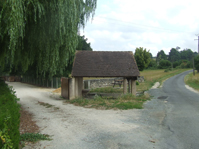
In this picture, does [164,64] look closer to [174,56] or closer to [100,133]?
[174,56]

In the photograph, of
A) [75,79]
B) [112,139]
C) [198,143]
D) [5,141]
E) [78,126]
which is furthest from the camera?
[75,79]

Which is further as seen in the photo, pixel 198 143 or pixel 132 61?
pixel 132 61

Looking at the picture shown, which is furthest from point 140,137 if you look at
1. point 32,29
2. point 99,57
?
point 99,57

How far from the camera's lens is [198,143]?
5527 millimetres

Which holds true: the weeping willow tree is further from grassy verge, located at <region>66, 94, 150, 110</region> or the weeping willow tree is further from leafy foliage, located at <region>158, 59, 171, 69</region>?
leafy foliage, located at <region>158, 59, 171, 69</region>

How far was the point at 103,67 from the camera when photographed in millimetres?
16547

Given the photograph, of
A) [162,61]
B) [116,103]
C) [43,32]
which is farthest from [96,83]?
[162,61]

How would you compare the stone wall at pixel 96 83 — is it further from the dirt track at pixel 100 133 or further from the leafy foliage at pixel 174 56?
the leafy foliage at pixel 174 56

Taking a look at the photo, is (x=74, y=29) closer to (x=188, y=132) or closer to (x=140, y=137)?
(x=140, y=137)

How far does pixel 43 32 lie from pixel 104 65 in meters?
9.73

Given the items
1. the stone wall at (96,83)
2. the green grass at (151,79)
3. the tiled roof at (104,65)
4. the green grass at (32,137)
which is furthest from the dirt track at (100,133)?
the stone wall at (96,83)

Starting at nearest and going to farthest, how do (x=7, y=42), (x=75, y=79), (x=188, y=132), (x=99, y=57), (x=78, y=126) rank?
(x=188, y=132), (x=7, y=42), (x=78, y=126), (x=75, y=79), (x=99, y=57)

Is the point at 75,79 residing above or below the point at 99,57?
below

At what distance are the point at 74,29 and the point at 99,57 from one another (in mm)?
10246
